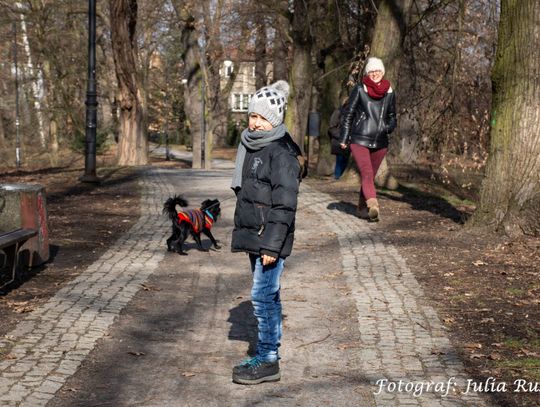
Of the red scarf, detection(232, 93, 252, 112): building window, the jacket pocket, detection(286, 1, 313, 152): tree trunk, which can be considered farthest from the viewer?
detection(232, 93, 252, 112): building window

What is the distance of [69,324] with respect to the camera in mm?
6379

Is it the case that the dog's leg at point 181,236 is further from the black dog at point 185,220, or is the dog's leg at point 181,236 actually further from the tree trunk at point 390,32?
the tree trunk at point 390,32

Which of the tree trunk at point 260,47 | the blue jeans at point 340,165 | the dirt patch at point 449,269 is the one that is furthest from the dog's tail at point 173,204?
the tree trunk at point 260,47

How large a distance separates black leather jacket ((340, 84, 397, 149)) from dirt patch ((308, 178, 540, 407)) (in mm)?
1248

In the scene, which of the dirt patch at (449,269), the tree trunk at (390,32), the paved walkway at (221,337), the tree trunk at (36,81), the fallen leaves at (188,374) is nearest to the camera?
the paved walkway at (221,337)

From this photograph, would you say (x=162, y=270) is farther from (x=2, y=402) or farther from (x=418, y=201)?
(x=418, y=201)

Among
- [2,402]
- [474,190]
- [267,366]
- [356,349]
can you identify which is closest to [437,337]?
[356,349]

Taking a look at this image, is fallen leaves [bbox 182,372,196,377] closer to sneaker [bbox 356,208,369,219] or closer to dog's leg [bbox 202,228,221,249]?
dog's leg [bbox 202,228,221,249]

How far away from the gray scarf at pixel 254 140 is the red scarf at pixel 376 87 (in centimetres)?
580

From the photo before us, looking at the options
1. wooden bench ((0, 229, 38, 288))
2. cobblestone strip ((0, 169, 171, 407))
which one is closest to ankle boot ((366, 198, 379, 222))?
cobblestone strip ((0, 169, 171, 407))

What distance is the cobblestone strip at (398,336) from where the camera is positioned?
5.00 meters

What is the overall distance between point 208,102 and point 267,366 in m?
35.0

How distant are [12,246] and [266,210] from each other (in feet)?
11.1

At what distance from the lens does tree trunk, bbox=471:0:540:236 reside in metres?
9.76
